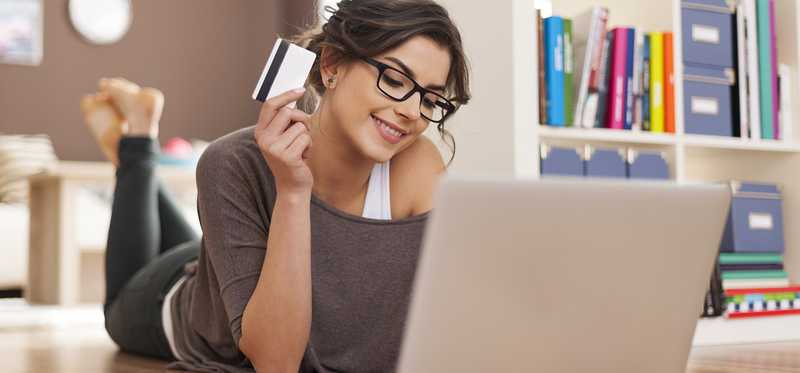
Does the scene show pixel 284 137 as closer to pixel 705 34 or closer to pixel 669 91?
pixel 669 91

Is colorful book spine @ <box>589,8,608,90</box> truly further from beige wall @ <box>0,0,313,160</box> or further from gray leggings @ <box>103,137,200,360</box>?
beige wall @ <box>0,0,313,160</box>

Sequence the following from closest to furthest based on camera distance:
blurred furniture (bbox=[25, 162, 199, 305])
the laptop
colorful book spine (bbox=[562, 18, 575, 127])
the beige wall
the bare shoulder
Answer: the laptop → the bare shoulder → colorful book spine (bbox=[562, 18, 575, 127]) → blurred furniture (bbox=[25, 162, 199, 305]) → the beige wall

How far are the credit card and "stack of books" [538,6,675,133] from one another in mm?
925

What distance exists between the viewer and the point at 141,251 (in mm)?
2242

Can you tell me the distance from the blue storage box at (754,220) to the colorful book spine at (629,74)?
0.41 metres

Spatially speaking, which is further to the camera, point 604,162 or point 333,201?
point 604,162

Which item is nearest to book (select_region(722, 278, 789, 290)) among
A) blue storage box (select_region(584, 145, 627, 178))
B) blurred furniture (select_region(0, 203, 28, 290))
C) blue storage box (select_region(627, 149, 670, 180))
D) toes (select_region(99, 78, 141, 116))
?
blue storage box (select_region(627, 149, 670, 180))

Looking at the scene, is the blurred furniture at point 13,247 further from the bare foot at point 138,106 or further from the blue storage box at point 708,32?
the blue storage box at point 708,32

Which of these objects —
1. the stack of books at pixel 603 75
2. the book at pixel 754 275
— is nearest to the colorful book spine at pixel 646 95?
the stack of books at pixel 603 75

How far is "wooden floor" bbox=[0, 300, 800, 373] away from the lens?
1.74 meters

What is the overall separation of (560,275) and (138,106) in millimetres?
2045

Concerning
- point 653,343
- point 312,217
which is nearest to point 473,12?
point 312,217

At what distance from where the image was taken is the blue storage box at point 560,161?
193 centimetres

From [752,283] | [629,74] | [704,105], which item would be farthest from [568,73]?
[752,283]
